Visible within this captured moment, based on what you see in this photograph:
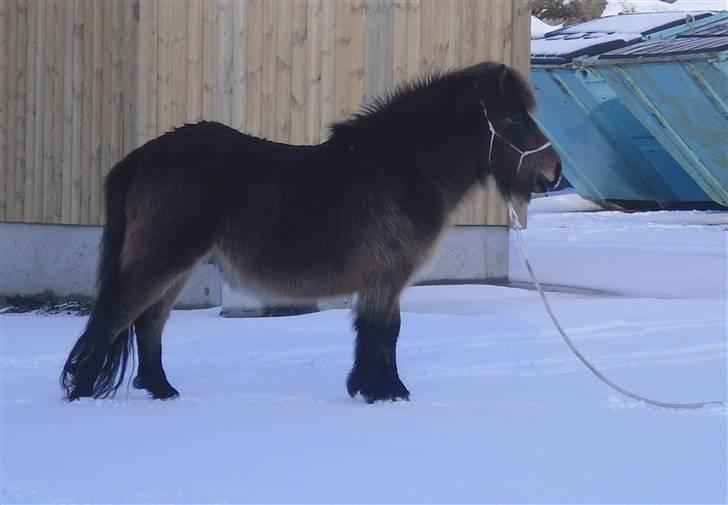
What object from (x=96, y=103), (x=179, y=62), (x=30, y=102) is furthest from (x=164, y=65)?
(x=30, y=102)

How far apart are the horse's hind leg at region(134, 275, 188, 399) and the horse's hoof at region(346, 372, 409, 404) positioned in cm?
100

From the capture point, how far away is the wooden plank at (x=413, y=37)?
391 inches

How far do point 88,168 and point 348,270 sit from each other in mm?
5179

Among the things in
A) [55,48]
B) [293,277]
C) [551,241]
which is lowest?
[551,241]

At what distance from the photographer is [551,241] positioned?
14.2 m

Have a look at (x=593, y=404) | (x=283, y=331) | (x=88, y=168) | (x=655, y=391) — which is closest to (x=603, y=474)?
(x=593, y=404)

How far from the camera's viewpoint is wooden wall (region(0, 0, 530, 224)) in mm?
9320

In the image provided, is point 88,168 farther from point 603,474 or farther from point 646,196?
point 646,196

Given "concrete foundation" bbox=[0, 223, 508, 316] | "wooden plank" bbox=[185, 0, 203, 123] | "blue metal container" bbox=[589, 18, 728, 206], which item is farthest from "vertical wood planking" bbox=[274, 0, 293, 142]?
"blue metal container" bbox=[589, 18, 728, 206]

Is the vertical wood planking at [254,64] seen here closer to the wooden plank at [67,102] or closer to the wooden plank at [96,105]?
the wooden plank at [96,105]

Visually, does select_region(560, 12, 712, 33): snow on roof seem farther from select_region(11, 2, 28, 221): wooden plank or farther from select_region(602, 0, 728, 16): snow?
select_region(602, 0, 728, 16): snow

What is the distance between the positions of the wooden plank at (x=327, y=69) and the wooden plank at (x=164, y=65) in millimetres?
1302

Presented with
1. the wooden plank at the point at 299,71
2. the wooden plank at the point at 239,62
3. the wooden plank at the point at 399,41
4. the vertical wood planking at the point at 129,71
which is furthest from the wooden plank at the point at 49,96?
the wooden plank at the point at 399,41

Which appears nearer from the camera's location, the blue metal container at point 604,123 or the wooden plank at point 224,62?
the wooden plank at point 224,62
